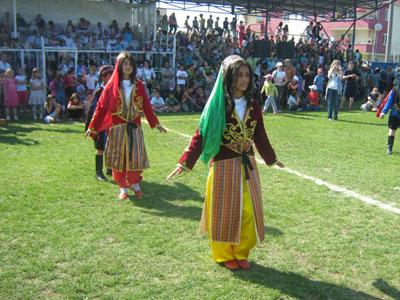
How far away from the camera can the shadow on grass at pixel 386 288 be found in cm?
401

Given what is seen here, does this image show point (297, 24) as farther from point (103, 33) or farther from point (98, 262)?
point (98, 262)

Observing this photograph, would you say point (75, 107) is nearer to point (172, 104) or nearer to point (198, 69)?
point (172, 104)

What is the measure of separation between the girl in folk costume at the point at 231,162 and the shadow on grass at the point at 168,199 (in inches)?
58.6

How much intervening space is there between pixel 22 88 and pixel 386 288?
12728 mm

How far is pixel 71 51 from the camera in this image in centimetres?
1548

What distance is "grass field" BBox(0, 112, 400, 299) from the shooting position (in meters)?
4.08

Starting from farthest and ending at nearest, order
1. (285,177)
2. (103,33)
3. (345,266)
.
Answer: (103,33) → (285,177) → (345,266)

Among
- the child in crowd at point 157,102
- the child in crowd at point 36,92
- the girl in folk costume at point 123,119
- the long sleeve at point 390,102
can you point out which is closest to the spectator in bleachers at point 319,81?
the child in crowd at point 157,102

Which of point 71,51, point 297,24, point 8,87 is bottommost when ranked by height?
point 8,87

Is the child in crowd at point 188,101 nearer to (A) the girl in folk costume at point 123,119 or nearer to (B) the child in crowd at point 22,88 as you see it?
(B) the child in crowd at point 22,88

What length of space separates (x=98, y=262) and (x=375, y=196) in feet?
14.0

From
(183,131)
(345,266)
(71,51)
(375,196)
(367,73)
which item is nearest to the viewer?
(345,266)

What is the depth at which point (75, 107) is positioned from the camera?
1388 centimetres

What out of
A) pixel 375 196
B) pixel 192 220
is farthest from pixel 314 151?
pixel 192 220
